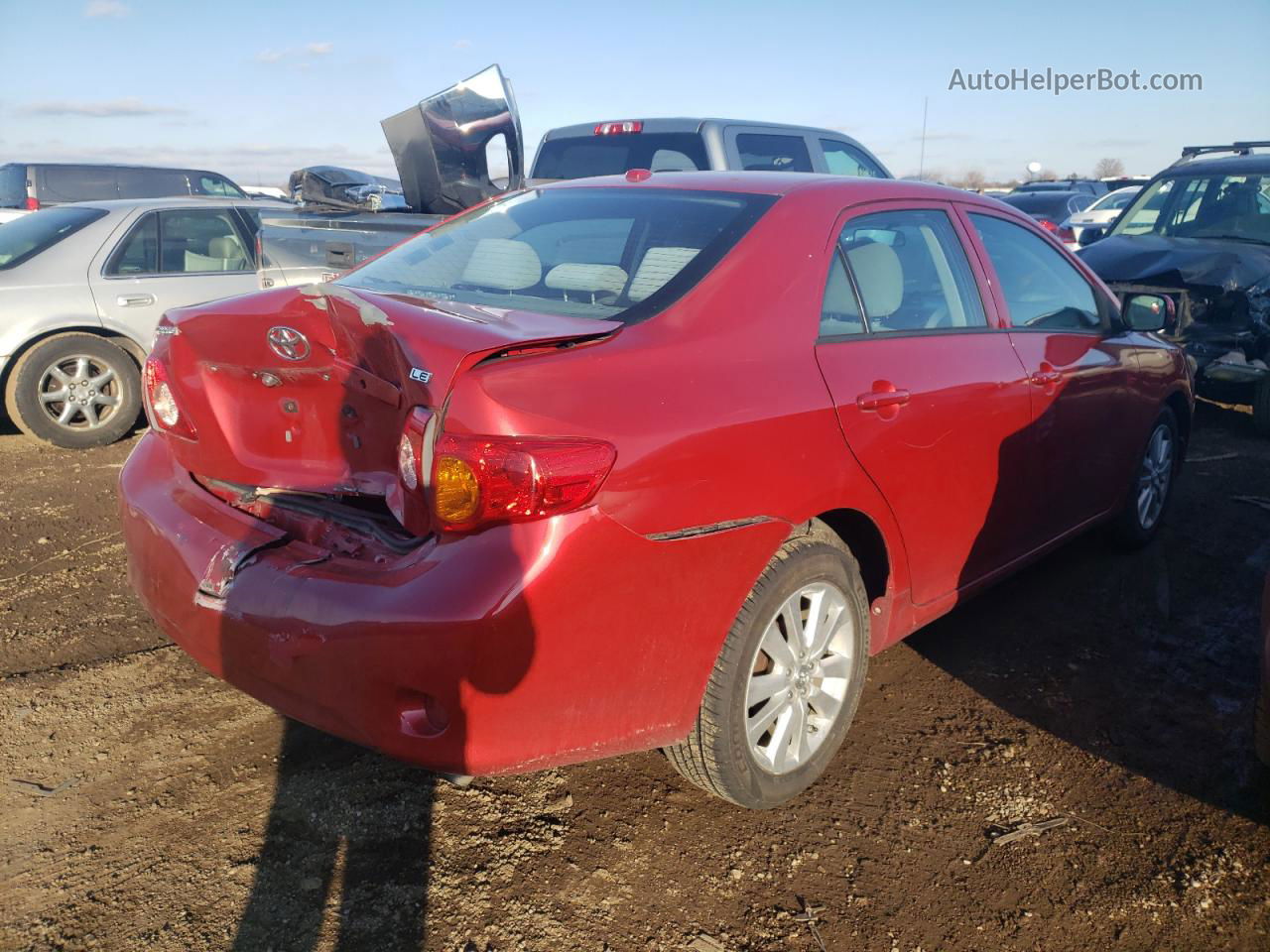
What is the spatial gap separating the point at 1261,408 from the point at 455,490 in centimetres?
676

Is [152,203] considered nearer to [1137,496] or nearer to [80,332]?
[80,332]

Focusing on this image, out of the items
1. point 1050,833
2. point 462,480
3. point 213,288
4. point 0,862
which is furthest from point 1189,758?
point 213,288

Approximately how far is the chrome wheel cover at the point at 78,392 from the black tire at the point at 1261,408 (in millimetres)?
7745

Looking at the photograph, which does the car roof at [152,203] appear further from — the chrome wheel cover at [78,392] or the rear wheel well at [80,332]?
the chrome wheel cover at [78,392]

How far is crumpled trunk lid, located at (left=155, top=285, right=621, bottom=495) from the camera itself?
219 centimetres

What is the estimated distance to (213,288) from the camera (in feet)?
22.3

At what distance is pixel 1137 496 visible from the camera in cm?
446

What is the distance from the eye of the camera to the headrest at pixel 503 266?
286 cm

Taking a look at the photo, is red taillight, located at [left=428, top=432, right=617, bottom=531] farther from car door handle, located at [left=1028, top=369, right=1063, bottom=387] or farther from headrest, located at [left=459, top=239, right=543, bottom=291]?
car door handle, located at [left=1028, top=369, right=1063, bottom=387]

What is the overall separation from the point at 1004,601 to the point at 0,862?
141 inches

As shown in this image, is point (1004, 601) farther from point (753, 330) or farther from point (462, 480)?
point (462, 480)

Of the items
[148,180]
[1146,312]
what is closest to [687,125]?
[1146,312]

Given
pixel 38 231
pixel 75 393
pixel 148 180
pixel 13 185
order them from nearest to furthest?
pixel 75 393, pixel 38 231, pixel 13 185, pixel 148 180

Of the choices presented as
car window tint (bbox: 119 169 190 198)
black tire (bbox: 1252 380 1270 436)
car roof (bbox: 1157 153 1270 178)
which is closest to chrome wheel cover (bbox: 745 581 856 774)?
black tire (bbox: 1252 380 1270 436)
